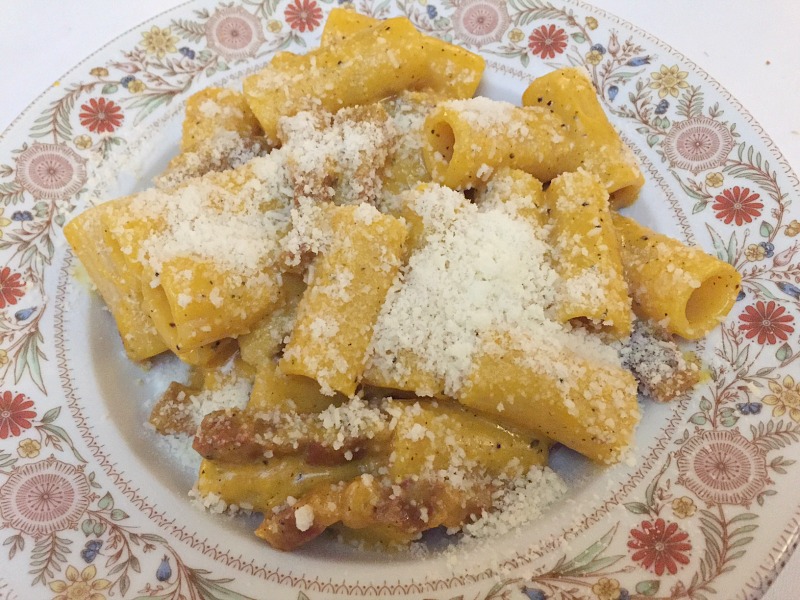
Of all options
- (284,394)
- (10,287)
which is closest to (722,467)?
(284,394)

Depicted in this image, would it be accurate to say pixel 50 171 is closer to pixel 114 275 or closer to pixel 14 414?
pixel 114 275

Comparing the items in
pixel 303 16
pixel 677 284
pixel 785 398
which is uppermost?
pixel 303 16

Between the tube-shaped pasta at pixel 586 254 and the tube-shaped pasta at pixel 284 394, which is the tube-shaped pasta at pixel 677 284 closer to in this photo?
the tube-shaped pasta at pixel 586 254

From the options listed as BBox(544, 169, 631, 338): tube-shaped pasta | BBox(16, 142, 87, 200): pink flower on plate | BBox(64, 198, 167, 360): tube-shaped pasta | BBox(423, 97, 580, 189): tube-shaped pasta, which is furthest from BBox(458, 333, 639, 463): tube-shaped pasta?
BBox(16, 142, 87, 200): pink flower on plate

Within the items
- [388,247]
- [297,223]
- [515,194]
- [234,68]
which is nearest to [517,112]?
[515,194]

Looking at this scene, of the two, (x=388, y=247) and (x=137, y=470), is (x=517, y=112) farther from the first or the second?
→ (x=137, y=470)

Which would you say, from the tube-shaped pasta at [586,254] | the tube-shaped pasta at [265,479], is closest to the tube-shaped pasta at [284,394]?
the tube-shaped pasta at [265,479]

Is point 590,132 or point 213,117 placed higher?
point 590,132
